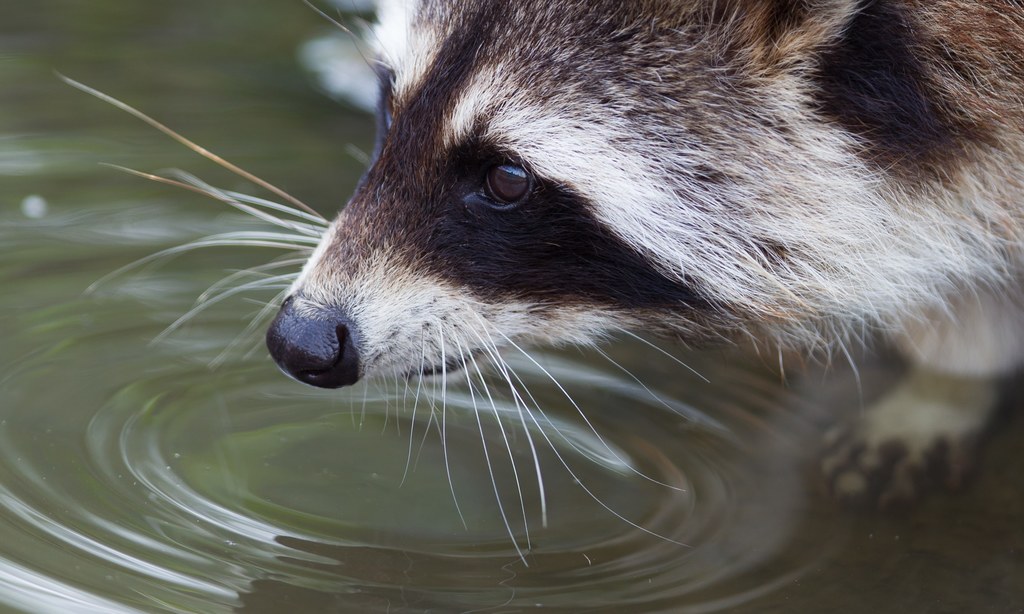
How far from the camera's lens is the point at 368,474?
10.1 ft

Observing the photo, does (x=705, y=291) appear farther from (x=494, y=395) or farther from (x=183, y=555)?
(x=183, y=555)

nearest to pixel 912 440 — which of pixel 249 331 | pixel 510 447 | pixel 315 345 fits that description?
pixel 510 447

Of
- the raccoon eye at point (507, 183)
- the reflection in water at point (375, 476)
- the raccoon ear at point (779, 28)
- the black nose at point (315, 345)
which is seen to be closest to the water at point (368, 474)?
the reflection in water at point (375, 476)

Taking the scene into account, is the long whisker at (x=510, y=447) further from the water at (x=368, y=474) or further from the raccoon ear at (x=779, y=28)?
the raccoon ear at (x=779, y=28)

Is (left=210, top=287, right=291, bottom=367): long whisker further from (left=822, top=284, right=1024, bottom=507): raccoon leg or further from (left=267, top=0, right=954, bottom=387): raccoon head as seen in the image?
(left=822, top=284, right=1024, bottom=507): raccoon leg

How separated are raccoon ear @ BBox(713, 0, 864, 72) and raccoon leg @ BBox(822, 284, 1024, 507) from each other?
1068 mm

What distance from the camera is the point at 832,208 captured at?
2.66 m

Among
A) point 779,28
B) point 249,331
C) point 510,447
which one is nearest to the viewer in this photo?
point 779,28

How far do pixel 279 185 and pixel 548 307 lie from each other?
188cm

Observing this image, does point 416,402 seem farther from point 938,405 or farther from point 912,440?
point 938,405

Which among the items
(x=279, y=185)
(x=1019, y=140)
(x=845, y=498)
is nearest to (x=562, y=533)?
(x=845, y=498)

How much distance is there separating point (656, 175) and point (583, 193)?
160mm

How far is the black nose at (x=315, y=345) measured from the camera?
267cm

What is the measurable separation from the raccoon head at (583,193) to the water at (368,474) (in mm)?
407
